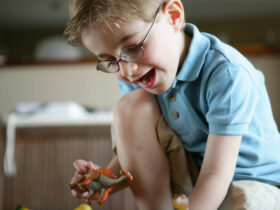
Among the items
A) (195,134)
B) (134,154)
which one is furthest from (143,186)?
(195,134)

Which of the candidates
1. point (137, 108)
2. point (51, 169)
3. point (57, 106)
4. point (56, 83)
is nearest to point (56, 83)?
point (56, 83)

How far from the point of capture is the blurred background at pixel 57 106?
1776 millimetres

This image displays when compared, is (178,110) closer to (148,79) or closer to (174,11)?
(148,79)

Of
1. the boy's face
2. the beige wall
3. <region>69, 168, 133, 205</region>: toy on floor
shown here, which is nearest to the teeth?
the boy's face

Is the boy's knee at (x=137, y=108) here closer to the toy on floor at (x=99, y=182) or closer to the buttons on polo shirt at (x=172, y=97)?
the buttons on polo shirt at (x=172, y=97)

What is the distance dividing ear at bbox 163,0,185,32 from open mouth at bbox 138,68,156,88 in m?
0.13

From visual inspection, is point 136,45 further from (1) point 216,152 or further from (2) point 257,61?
(2) point 257,61

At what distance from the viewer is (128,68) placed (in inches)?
29.5

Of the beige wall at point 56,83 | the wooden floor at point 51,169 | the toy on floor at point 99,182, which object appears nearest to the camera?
the toy on floor at point 99,182

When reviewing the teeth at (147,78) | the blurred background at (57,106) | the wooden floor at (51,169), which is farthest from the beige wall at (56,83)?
the teeth at (147,78)

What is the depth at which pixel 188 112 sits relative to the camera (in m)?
0.85

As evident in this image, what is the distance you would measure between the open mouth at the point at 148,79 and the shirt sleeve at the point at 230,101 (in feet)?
0.44

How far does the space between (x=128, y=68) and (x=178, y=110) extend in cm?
19

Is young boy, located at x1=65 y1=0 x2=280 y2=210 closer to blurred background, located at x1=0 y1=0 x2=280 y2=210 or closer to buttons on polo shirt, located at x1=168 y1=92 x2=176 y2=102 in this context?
buttons on polo shirt, located at x1=168 y1=92 x2=176 y2=102
